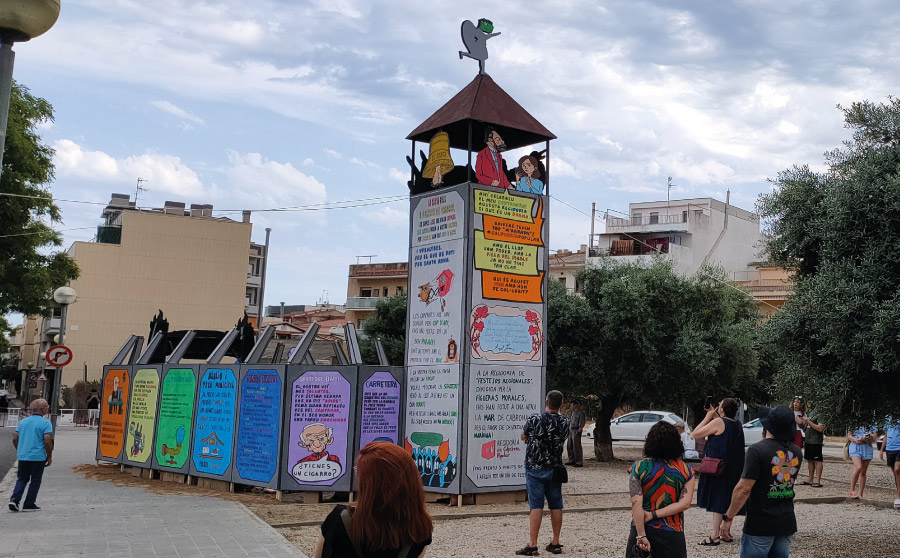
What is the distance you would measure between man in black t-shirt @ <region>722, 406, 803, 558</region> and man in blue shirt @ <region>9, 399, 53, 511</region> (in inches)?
366

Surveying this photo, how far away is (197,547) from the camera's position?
920 centimetres

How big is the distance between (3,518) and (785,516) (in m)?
9.43

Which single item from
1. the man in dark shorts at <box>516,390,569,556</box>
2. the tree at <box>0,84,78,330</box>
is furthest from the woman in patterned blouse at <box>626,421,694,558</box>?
the tree at <box>0,84,78,330</box>

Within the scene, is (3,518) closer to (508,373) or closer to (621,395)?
(508,373)

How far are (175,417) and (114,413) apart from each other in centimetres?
292

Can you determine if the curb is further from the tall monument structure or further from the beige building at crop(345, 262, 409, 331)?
the beige building at crop(345, 262, 409, 331)

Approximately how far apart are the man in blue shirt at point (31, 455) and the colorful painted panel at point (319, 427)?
11.2ft

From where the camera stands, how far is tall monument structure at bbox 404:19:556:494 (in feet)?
44.1

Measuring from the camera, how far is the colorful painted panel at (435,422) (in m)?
13.3

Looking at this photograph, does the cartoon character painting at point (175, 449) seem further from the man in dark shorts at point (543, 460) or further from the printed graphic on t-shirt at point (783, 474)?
the printed graphic on t-shirt at point (783, 474)

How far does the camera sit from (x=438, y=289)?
14.0m

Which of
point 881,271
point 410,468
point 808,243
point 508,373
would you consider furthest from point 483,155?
point 410,468

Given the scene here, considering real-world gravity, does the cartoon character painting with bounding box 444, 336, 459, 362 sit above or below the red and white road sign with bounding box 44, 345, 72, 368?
above

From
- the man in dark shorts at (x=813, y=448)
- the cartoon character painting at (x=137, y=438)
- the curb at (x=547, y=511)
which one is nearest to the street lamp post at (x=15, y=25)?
the curb at (x=547, y=511)
